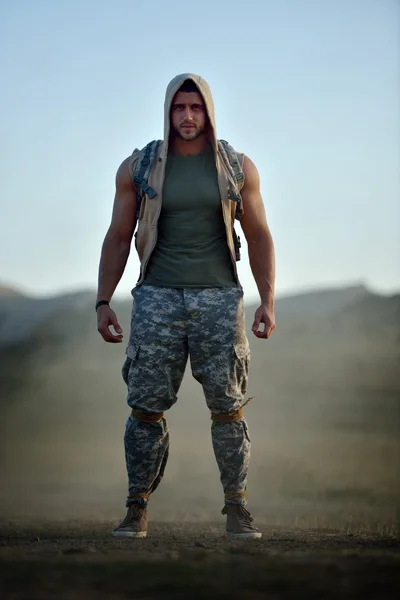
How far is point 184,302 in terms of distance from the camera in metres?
5.89

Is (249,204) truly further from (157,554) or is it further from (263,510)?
(263,510)

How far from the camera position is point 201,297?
19.3 feet

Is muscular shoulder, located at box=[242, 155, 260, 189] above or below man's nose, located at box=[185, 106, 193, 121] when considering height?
below

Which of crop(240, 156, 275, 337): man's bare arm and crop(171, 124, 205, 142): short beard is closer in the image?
crop(171, 124, 205, 142): short beard

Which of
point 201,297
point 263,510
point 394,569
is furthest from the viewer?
point 263,510

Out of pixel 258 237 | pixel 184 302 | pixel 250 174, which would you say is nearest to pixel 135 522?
pixel 184 302

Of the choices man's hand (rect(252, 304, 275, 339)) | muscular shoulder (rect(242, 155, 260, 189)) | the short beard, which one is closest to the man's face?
the short beard

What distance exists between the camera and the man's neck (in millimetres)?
6145

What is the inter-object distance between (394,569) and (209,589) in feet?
2.46

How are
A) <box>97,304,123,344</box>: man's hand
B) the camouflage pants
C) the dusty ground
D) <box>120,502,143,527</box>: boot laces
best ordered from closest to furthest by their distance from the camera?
1. the dusty ground
2. the camouflage pants
3. <box>120,502,143,527</box>: boot laces
4. <box>97,304,123,344</box>: man's hand

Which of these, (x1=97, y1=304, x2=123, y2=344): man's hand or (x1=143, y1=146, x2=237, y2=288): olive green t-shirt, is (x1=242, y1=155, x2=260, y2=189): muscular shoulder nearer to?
(x1=143, y1=146, x2=237, y2=288): olive green t-shirt

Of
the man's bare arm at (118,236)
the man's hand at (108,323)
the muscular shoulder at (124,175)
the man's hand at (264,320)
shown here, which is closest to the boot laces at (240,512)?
the man's hand at (264,320)

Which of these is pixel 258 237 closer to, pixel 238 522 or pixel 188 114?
pixel 188 114

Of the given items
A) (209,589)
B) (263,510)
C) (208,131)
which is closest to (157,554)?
(209,589)
